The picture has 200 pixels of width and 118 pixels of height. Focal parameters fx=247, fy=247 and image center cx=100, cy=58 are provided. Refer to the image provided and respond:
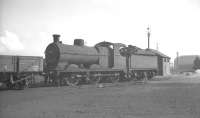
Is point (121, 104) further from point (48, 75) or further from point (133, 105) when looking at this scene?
point (48, 75)

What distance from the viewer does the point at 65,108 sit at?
9516mm

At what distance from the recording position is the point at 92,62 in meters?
22.3

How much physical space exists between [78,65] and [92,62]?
155 centimetres

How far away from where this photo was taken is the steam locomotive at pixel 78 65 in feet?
53.2

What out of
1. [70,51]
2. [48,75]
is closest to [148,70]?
[70,51]

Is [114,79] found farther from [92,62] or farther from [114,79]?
[92,62]

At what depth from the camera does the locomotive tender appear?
19328 mm

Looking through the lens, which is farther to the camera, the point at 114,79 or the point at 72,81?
→ the point at 114,79

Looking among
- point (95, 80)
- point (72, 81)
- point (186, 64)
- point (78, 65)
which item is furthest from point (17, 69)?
point (186, 64)

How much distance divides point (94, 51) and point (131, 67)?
576 cm

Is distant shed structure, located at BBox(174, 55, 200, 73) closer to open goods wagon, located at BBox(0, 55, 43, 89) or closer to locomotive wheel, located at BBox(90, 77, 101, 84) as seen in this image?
locomotive wheel, located at BBox(90, 77, 101, 84)

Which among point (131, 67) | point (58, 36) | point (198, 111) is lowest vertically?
point (198, 111)

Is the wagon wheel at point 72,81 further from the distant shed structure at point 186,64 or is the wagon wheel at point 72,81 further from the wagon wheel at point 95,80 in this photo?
the distant shed structure at point 186,64

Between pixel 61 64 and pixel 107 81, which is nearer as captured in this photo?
pixel 61 64
